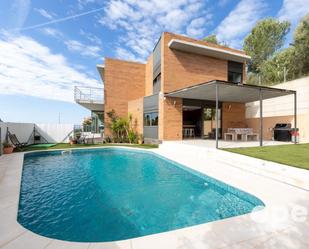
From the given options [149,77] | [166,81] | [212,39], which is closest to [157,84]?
[166,81]

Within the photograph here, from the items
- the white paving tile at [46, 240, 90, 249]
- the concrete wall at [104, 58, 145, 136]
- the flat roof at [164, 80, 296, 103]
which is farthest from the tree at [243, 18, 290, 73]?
the white paving tile at [46, 240, 90, 249]

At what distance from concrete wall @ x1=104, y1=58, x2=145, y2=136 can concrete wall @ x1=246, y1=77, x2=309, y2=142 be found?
1111 cm

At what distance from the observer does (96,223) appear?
332 centimetres

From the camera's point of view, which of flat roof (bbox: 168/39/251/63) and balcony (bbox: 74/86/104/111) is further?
balcony (bbox: 74/86/104/111)

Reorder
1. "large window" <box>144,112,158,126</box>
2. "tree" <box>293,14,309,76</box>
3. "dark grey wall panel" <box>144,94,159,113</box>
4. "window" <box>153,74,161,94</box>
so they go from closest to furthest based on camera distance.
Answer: "dark grey wall panel" <box>144,94,159,113</box>, "large window" <box>144,112,158,126</box>, "window" <box>153,74,161,94</box>, "tree" <box>293,14,309,76</box>

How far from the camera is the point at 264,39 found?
22.9 metres

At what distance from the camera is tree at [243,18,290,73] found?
21969 mm

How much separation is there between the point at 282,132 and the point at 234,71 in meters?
6.68

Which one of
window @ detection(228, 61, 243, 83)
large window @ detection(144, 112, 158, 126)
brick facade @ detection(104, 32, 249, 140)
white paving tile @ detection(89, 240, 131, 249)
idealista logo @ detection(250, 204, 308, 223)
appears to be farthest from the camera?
window @ detection(228, 61, 243, 83)

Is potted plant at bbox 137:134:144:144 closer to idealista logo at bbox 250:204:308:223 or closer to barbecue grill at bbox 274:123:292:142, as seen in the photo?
barbecue grill at bbox 274:123:292:142

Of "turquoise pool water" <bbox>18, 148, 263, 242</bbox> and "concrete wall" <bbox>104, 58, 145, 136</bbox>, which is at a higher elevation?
"concrete wall" <bbox>104, 58, 145, 136</bbox>

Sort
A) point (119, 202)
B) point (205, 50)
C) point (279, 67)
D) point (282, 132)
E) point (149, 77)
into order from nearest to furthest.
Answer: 1. point (119, 202)
2. point (282, 132)
3. point (205, 50)
4. point (149, 77)
5. point (279, 67)

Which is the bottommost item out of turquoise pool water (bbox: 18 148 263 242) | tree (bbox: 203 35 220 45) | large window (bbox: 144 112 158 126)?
turquoise pool water (bbox: 18 148 263 242)

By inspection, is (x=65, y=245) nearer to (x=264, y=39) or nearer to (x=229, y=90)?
(x=229, y=90)
